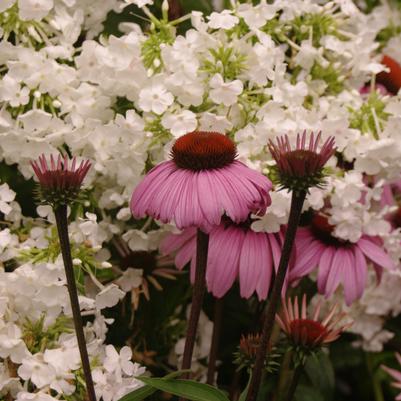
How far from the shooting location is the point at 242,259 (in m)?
0.66

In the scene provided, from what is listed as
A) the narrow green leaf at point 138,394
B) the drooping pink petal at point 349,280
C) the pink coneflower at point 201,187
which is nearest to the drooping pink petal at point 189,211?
the pink coneflower at point 201,187

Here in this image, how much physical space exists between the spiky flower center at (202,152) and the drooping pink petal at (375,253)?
0.64ft

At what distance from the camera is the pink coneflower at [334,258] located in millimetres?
704

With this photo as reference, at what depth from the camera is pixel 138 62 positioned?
26.7 inches

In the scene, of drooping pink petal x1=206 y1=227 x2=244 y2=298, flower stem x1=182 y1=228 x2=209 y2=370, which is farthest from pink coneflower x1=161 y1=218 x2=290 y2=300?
flower stem x1=182 y1=228 x2=209 y2=370

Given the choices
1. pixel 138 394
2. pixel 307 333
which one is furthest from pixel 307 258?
pixel 138 394

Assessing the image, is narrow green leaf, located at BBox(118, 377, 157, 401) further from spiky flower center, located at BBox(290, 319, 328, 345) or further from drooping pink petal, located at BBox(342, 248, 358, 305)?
drooping pink petal, located at BBox(342, 248, 358, 305)

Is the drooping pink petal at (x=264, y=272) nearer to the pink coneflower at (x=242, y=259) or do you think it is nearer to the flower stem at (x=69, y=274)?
the pink coneflower at (x=242, y=259)

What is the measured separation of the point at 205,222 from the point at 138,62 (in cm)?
20

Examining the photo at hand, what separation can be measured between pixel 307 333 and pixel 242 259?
8 cm

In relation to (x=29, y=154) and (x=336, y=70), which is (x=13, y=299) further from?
(x=336, y=70)

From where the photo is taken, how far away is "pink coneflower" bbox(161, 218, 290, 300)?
2.17 feet

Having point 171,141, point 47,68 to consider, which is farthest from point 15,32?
point 171,141

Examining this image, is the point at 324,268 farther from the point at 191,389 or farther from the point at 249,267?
the point at 191,389
